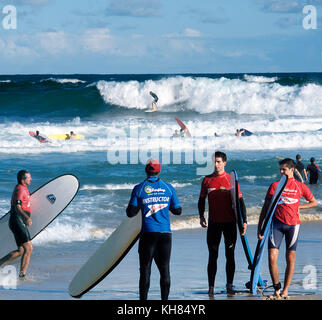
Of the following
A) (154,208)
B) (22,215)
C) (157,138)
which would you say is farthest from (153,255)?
(157,138)

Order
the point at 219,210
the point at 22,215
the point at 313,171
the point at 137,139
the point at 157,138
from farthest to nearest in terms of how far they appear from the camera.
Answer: the point at 157,138
the point at 137,139
the point at 313,171
the point at 22,215
the point at 219,210

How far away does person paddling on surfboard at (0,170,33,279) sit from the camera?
6.38 meters

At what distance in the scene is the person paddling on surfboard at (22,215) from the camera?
6379mm

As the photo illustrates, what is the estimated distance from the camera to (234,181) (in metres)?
5.33

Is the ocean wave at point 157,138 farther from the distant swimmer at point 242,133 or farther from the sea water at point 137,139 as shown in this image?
the distant swimmer at point 242,133

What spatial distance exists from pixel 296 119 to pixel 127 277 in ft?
90.3

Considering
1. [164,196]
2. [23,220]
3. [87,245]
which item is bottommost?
[87,245]

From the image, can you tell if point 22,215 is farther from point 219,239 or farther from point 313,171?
point 313,171

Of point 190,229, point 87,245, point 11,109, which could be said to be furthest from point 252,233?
point 11,109

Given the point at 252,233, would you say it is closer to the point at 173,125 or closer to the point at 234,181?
the point at 234,181

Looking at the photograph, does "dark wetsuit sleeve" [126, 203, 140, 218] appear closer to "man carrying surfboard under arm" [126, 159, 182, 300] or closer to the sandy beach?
"man carrying surfboard under arm" [126, 159, 182, 300]

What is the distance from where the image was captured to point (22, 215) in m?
6.41

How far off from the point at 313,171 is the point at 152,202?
910cm

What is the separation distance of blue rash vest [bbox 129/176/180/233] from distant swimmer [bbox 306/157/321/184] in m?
8.77
